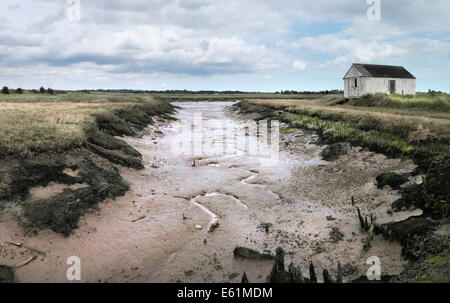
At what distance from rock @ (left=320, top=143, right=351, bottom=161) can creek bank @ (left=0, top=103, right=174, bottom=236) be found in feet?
38.2

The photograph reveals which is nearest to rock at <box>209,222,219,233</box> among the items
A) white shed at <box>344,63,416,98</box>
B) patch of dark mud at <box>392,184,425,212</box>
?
patch of dark mud at <box>392,184,425,212</box>

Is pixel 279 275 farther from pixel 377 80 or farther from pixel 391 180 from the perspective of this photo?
pixel 377 80

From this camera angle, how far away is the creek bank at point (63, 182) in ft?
33.5

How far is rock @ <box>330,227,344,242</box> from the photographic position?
10.1 m

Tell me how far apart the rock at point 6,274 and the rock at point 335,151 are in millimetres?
16392

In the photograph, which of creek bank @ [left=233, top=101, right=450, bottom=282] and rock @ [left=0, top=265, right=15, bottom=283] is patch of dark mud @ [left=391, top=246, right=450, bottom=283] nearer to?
creek bank @ [left=233, top=101, right=450, bottom=282]

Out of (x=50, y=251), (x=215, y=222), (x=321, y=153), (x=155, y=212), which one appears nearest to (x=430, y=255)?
(x=215, y=222)

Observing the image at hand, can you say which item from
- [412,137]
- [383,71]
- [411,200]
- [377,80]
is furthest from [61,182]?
[383,71]

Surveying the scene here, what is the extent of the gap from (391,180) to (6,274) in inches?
549

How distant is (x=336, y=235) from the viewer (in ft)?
33.7

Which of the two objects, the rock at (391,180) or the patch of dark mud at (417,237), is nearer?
the patch of dark mud at (417,237)

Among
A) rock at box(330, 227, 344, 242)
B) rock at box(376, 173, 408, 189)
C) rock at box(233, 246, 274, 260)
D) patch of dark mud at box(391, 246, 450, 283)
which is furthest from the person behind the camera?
rock at box(376, 173, 408, 189)

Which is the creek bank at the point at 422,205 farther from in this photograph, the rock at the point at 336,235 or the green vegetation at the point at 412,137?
the rock at the point at 336,235

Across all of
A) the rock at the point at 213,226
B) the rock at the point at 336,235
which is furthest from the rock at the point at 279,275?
the rock at the point at 213,226
